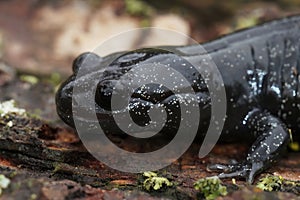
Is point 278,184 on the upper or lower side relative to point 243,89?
lower

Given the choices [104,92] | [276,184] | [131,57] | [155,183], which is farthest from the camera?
A: [131,57]

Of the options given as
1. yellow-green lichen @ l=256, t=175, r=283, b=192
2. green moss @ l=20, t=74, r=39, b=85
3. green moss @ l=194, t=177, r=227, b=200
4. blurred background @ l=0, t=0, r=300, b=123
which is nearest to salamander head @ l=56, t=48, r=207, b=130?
green moss @ l=194, t=177, r=227, b=200

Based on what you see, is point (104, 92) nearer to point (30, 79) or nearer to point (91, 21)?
point (30, 79)

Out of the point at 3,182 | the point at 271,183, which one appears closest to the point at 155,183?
the point at 271,183

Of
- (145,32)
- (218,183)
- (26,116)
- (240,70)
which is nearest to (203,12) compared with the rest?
(145,32)

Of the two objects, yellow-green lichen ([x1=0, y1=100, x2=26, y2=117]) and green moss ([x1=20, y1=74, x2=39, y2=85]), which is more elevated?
green moss ([x1=20, y1=74, x2=39, y2=85])

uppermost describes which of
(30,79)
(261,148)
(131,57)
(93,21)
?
(93,21)

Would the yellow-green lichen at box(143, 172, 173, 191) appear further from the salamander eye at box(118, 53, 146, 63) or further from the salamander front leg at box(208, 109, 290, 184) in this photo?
the salamander eye at box(118, 53, 146, 63)
